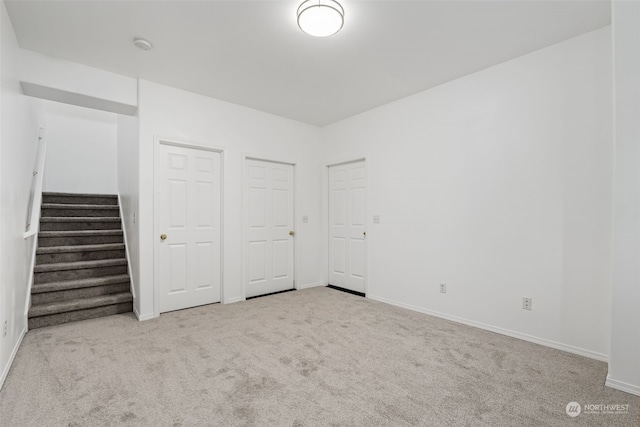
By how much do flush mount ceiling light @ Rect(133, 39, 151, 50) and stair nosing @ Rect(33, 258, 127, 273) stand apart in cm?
253

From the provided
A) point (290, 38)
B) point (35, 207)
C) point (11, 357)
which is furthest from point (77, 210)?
point (290, 38)

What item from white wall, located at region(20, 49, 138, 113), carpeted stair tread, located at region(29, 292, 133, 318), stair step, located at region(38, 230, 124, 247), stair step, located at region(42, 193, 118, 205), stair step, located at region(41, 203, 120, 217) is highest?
white wall, located at region(20, 49, 138, 113)

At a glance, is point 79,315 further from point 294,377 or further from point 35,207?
point 294,377

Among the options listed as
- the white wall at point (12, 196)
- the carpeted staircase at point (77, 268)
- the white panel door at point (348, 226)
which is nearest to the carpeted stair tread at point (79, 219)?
the carpeted staircase at point (77, 268)

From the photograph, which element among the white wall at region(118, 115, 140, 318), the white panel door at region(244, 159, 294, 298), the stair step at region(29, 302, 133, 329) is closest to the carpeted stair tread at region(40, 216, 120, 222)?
the white wall at region(118, 115, 140, 318)

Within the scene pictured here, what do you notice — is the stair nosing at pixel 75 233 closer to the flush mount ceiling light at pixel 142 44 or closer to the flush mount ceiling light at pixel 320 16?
the flush mount ceiling light at pixel 142 44

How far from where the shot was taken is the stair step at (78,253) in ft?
11.6

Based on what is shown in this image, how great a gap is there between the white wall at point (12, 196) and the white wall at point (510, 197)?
352cm

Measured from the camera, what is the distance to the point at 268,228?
4414 millimetres

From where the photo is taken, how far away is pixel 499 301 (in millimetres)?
2934

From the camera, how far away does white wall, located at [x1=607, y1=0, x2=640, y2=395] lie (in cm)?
190

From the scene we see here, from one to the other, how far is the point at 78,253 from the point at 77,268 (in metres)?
0.29

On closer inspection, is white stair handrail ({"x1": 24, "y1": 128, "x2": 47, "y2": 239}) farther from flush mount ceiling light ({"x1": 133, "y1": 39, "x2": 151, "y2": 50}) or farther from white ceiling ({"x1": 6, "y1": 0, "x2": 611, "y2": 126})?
flush mount ceiling light ({"x1": 133, "y1": 39, "x2": 151, "y2": 50})

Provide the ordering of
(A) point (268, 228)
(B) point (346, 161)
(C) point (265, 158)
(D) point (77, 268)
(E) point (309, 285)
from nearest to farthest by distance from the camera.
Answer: (D) point (77, 268) → (C) point (265, 158) → (A) point (268, 228) → (B) point (346, 161) → (E) point (309, 285)
